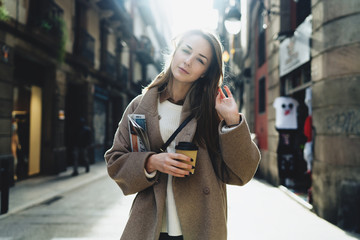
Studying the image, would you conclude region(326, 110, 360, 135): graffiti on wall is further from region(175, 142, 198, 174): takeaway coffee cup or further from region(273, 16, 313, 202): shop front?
region(175, 142, 198, 174): takeaway coffee cup

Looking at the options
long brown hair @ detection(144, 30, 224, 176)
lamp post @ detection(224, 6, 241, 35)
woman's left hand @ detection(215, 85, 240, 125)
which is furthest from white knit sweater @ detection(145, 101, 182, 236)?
lamp post @ detection(224, 6, 241, 35)

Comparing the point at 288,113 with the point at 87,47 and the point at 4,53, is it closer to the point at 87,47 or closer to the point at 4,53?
the point at 4,53

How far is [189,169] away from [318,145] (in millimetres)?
4594

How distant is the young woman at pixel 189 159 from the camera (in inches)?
60.2

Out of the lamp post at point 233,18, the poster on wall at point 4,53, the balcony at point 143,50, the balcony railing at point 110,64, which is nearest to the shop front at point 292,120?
the lamp post at point 233,18

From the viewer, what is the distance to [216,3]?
22562mm

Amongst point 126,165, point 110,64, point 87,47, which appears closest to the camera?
point 126,165

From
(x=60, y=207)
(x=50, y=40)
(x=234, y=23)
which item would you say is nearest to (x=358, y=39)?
(x=234, y=23)

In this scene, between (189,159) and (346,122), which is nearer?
(189,159)

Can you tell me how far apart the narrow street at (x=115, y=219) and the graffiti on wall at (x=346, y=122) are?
150 cm

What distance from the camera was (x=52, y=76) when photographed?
10.8 m

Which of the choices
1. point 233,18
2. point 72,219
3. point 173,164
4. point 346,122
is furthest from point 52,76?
point 173,164

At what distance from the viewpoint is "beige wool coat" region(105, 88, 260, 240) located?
153 centimetres

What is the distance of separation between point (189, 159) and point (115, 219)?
402 cm
